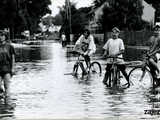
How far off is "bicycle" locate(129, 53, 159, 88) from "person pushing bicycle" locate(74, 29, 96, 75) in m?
3.50

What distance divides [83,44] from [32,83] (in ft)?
10.5

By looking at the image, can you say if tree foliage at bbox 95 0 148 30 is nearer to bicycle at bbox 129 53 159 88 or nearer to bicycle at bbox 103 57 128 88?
bicycle at bbox 103 57 128 88

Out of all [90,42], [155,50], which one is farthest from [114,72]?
[90,42]

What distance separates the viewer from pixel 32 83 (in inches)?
680

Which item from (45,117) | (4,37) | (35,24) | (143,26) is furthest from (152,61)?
(35,24)

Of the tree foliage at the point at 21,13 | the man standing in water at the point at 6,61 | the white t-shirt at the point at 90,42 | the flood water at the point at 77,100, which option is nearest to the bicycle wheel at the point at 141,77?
the flood water at the point at 77,100

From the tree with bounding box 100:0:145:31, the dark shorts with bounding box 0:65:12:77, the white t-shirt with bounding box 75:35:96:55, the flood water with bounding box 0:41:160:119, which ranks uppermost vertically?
the tree with bounding box 100:0:145:31

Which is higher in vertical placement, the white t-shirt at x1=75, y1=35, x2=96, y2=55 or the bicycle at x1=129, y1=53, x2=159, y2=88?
the white t-shirt at x1=75, y1=35, x2=96, y2=55

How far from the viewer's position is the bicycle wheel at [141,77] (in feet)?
50.5

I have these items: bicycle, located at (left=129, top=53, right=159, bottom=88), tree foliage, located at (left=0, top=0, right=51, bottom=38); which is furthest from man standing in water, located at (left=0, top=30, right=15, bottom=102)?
tree foliage, located at (left=0, top=0, right=51, bottom=38)

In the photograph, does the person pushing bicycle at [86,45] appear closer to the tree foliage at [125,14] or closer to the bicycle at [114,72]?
the bicycle at [114,72]

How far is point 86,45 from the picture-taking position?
19656mm

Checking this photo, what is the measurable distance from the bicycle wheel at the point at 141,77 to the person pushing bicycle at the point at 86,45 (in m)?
3.50

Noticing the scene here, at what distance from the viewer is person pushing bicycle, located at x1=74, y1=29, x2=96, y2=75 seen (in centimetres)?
1942
